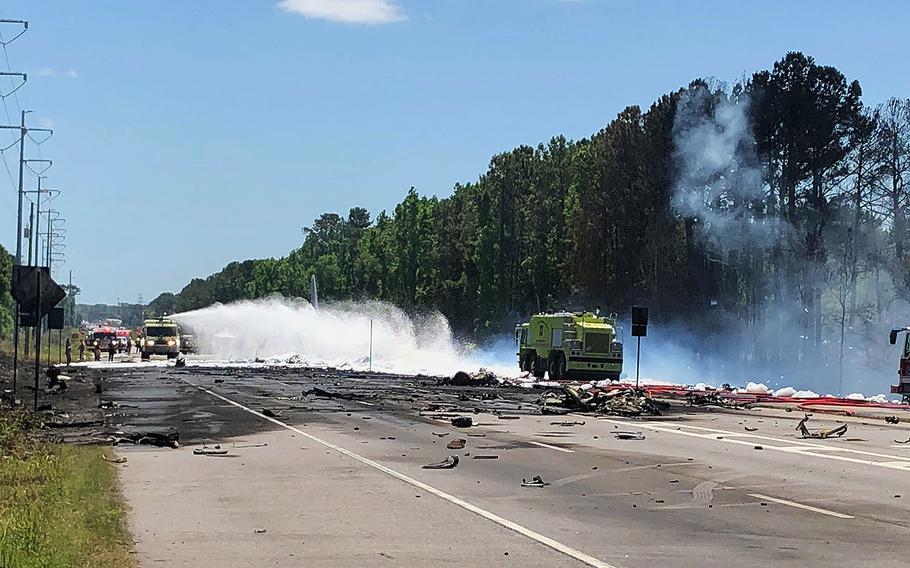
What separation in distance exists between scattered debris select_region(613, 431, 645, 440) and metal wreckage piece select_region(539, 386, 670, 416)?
7.04m

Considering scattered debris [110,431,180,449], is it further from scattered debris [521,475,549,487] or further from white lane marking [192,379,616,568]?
scattered debris [521,475,549,487]

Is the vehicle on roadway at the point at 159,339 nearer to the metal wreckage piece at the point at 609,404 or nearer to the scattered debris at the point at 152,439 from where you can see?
the metal wreckage piece at the point at 609,404

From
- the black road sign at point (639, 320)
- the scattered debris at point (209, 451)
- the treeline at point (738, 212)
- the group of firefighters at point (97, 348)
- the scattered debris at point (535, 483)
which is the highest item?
the treeline at point (738, 212)

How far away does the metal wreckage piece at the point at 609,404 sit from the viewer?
34.6 metres

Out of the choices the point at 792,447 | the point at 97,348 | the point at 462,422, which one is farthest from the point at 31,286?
the point at 97,348

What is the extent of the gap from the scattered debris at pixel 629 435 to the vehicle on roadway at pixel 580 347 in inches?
1135

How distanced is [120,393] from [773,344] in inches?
1584

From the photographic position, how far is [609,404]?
35375 mm

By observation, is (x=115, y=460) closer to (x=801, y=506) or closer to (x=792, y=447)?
(x=801, y=506)

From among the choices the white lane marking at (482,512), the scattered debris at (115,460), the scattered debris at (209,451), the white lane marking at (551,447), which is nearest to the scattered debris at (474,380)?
the white lane marking at (482,512)

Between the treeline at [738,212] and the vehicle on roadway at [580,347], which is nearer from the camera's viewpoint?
the vehicle on roadway at [580,347]

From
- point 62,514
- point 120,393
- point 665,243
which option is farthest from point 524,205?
point 62,514

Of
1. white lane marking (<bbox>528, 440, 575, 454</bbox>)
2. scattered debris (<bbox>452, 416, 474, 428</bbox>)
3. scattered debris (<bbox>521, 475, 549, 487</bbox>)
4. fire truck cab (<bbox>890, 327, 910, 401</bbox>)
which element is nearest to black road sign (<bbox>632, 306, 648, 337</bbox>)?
fire truck cab (<bbox>890, 327, 910, 401</bbox>)

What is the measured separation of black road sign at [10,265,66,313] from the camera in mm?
28500
